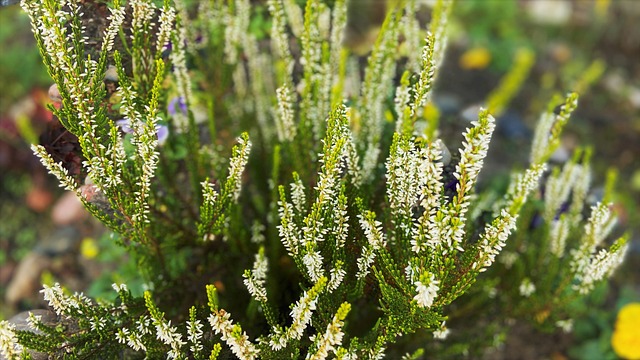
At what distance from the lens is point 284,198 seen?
60.9 inches

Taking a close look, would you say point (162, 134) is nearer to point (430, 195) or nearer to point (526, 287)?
point (430, 195)

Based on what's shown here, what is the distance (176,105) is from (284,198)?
0.76 m

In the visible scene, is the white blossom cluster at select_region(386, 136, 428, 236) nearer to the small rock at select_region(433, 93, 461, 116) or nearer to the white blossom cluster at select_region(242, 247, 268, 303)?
the white blossom cluster at select_region(242, 247, 268, 303)

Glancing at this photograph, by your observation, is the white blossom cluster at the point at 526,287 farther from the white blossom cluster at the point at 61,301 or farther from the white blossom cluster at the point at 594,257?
the white blossom cluster at the point at 61,301

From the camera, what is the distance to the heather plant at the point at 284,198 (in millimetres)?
1501

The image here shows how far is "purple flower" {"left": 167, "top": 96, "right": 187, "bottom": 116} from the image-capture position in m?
2.07

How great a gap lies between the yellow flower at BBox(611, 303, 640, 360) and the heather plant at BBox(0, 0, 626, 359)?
39 cm

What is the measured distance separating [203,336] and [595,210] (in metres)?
1.36

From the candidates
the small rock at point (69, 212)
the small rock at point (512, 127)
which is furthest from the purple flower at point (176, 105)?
the small rock at point (512, 127)

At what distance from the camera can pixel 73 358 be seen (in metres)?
1.56

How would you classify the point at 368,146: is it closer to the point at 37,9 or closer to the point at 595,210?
the point at 595,210

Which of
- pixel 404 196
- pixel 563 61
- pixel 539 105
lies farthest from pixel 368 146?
pixel 563 61

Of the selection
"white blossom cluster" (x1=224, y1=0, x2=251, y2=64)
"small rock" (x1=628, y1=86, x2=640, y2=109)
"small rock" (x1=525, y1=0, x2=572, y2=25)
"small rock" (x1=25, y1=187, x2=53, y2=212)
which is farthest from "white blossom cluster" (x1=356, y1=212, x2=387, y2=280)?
"small rock" (x1=525, y1=0, x2=572, y2=25)

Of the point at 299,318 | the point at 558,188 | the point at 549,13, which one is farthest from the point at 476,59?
the point at 299,318
